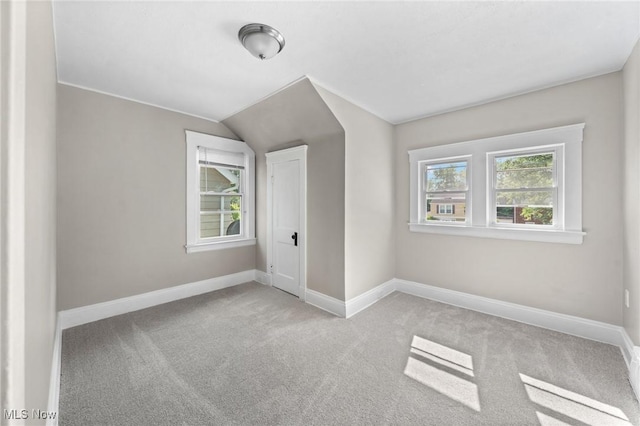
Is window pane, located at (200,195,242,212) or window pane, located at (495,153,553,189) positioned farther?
window pane, located at (200,195,242,212)

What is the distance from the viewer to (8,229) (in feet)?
1.73

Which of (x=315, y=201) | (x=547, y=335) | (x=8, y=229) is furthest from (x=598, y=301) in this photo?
(x=8, y=229)

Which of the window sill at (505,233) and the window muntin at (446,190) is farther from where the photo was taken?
the window muntin at (446,190)

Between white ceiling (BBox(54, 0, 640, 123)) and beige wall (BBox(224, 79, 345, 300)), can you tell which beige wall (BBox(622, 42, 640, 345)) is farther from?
beige wall (BBox(224, 79, 345, 300))

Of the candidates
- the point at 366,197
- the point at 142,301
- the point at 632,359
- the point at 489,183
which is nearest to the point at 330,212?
the point at 366,197

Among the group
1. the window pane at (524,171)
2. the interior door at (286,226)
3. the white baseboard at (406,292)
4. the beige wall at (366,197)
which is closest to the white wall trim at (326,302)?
the white baseboard at (406,292)

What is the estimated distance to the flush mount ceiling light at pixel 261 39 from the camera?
76.0 inches

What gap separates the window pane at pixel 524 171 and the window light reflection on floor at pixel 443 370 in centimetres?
212

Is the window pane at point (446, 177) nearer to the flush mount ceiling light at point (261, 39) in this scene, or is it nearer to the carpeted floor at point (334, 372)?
the carpeted floor at point (334, 372)

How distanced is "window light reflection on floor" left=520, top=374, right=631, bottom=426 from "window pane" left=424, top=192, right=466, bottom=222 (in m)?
2.03

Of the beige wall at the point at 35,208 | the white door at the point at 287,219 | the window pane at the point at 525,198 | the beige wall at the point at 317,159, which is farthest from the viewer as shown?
the white door at the point at 287,219

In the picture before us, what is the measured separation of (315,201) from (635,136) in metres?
3.07

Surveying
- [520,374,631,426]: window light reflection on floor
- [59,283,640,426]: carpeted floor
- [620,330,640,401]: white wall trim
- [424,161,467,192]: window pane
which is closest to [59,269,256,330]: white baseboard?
[59,283,640,426]: carpeted floor

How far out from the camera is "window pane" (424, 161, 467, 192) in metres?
3.54
